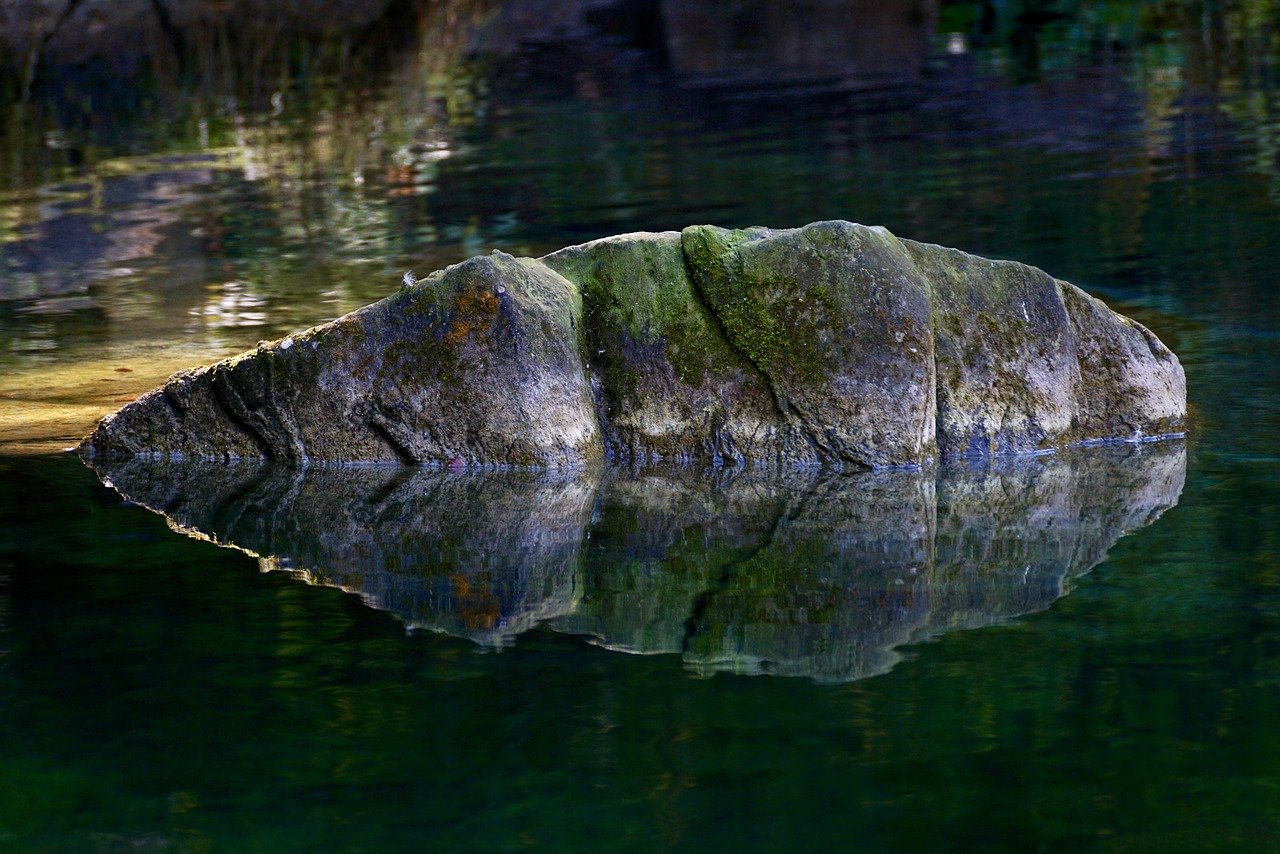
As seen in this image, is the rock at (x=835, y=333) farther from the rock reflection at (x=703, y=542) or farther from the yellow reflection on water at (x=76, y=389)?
the yellow reflection on water at (x=76, y=389)

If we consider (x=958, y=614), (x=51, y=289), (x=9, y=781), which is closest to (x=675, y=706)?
(x=958, y=614)

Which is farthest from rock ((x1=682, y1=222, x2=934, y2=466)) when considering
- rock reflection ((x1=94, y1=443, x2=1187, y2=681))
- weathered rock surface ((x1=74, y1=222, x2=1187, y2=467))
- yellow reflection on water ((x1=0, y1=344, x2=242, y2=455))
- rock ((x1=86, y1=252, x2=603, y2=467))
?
yellow reflection on water ((x1=0, y1=344, x2=242, y2=455))

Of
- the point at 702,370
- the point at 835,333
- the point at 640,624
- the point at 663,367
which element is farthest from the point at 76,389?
the point at 640,624

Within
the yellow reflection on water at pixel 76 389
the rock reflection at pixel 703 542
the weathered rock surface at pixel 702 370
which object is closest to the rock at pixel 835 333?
the weathered rock surface at pixel 702 370

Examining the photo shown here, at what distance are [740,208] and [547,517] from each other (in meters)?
7.83

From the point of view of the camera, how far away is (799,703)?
3867mm

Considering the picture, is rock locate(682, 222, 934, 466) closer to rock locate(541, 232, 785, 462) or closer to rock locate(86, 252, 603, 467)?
rock locate(541, 232, 785, 462)

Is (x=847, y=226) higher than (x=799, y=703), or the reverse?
(x=847, y=226)

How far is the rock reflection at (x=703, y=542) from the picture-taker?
14.8ft

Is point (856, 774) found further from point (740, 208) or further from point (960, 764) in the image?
point (740, 208)

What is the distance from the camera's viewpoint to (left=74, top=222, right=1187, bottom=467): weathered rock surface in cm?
667

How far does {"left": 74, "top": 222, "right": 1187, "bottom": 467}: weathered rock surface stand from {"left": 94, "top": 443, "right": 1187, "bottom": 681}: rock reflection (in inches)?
8.0

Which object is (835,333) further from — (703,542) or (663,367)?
(703,542)

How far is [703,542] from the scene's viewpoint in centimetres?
546
